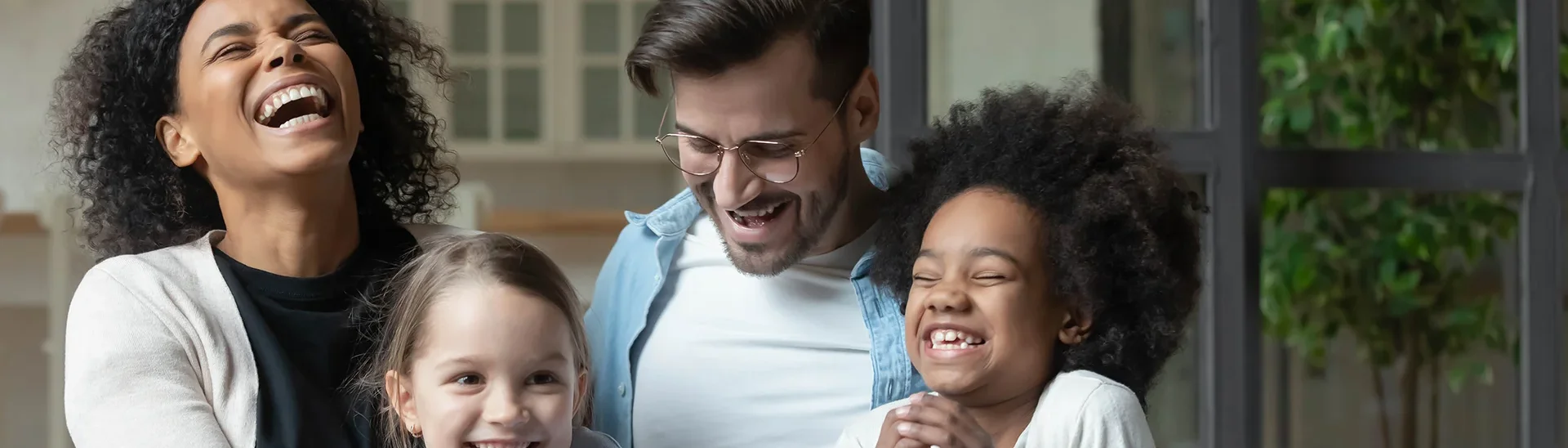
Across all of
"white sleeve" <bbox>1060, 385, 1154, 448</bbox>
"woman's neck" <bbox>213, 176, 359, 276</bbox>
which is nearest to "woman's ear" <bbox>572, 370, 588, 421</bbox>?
"woman's neck" <bbox>213, 176, 359, 276</bbox>

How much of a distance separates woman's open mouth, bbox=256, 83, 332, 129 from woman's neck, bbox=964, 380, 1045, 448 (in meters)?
0.65

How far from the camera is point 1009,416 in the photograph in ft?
4.16

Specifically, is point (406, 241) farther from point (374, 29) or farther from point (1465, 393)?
point (1465, 393)

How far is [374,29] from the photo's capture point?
53.8 inches

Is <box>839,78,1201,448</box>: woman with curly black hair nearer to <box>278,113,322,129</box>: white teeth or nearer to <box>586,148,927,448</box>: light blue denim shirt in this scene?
<box>586,148,927,448</box>: light blue denim shirt

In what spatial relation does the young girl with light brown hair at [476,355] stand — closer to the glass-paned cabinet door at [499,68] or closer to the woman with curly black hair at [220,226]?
the woman with curly black hair at [220,226]

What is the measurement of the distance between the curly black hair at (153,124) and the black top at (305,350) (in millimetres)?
88

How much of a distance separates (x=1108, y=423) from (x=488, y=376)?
552 mm

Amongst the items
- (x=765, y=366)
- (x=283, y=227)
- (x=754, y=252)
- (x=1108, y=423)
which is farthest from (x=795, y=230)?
(x=283, y=227)

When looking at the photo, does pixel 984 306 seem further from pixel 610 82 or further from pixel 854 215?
pixel 610 82

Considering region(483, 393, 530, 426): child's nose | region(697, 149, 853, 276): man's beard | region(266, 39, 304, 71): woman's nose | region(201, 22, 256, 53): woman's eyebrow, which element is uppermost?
region(201, 22, 256, 53): woman's eyebrow

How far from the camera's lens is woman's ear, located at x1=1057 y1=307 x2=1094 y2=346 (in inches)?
49.8

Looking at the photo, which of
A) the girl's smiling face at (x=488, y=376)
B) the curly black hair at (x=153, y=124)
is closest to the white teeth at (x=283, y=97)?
the curly black hair at (x=153, y=124)

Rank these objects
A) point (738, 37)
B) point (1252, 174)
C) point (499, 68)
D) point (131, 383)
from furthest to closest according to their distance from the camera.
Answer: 1. point (499, 68)
2. point (1252, 174)
3. point (738, 37)
4. point (131, 383)
